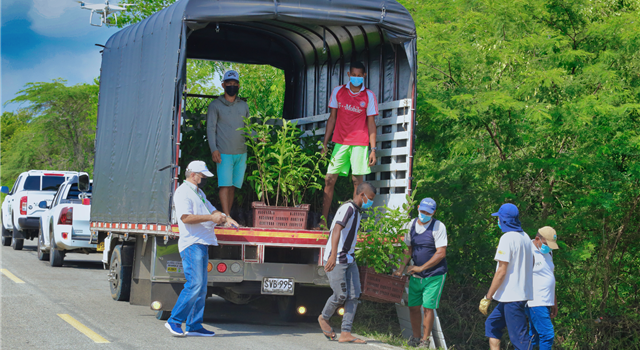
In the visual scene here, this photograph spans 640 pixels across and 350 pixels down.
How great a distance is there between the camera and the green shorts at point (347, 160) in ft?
29.3

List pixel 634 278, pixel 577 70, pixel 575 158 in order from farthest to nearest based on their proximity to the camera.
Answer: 1. pixel 634 278
2. pixel 577 70
3. pixel 575 158

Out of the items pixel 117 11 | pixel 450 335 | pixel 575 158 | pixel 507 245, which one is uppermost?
pixel 117 11

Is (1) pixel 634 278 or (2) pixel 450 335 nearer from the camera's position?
(2) pixel 450 335

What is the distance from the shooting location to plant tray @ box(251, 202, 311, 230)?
26.8 ft

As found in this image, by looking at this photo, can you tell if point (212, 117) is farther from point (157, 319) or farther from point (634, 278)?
point (634, 278)

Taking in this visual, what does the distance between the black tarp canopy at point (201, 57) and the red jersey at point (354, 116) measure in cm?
44

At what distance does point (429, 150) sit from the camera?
12.1 metres

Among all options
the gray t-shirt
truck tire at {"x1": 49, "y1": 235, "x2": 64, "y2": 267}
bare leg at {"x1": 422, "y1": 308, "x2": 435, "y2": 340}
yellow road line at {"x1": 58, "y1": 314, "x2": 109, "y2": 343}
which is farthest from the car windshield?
bare leg at {"x1": 422, "y1": 308, "x2": 435, "y2": 340}

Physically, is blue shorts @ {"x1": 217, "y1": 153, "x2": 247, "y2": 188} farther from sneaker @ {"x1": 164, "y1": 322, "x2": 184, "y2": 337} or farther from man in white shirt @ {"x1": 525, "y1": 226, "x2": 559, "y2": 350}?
man in white shirt @ {"x1": 525, "y1": 226, "x2": 559, "y2": 350}

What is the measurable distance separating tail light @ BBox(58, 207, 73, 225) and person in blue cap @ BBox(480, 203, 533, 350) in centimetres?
1044

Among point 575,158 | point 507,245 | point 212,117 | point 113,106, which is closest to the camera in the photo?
point 507,245

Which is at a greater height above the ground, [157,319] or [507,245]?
[507,245]

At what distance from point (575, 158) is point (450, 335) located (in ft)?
11.6

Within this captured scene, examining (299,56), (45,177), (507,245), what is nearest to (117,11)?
(45,177)
